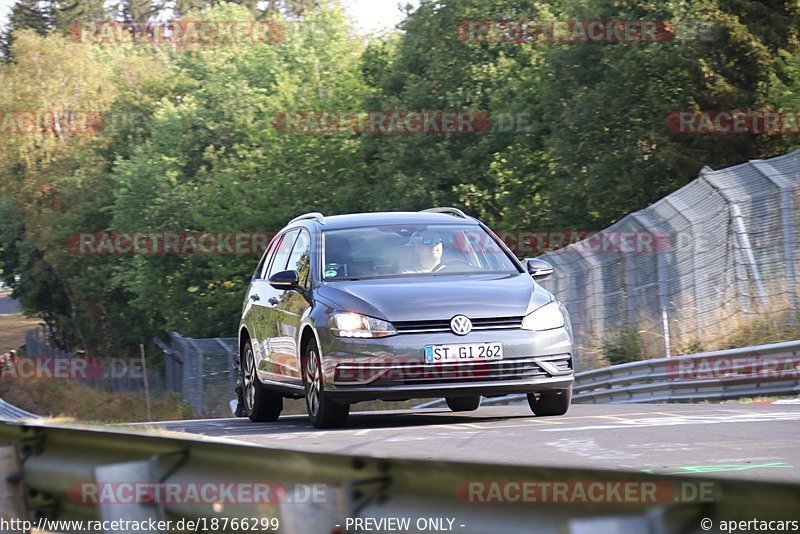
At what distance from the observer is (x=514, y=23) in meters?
53.1

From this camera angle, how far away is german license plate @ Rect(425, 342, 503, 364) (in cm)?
1042

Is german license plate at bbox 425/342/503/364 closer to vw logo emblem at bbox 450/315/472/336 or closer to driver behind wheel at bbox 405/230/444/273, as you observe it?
vw logo emblem at bbox 450/315/472/336

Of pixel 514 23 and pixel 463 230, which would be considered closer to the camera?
pixel 463 230

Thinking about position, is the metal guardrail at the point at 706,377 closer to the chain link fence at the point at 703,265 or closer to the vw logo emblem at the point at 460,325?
the chain link fence at the point at 703,265

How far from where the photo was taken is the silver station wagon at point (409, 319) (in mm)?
10438

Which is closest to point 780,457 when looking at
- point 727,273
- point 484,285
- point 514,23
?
point 484,285

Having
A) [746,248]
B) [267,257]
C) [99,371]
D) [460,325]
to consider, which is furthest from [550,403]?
[99,371]

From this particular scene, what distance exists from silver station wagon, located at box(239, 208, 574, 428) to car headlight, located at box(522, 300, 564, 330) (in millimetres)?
11

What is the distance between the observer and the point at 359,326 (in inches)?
413

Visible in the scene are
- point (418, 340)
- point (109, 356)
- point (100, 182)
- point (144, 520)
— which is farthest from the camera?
point (109, 356)

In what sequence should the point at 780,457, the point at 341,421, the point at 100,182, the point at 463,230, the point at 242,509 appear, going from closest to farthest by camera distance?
the point at 242,509, the point at 780,457, the point at 341,421, the point at 463,230, the point at 100,182

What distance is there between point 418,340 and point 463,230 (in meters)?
2.05

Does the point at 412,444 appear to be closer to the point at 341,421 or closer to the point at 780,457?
the point at 341,421

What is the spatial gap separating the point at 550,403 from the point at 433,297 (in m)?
1.73
